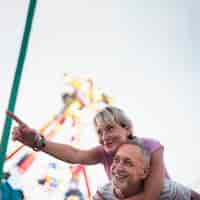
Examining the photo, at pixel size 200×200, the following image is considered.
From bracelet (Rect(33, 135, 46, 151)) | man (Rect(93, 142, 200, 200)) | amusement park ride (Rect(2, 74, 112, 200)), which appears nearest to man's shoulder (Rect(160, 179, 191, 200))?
man (Rect(93, 142, 200, 200))

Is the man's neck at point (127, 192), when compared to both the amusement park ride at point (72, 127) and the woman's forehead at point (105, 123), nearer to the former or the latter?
the woman's forehead at point (105, 123)

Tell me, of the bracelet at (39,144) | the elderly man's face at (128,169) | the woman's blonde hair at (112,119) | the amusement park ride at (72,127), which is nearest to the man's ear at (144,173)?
the elderly man's face at (128,169)

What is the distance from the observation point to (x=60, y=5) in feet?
5.25

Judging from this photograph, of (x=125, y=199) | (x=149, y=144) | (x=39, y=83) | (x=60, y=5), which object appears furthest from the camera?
(x=60, y=5)

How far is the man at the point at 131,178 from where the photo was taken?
67cm

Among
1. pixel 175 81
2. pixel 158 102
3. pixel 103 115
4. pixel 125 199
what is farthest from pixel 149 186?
pixel 175 81

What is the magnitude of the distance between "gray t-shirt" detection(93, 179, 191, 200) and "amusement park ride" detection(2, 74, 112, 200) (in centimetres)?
66

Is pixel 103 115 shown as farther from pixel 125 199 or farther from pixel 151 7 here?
pixel 151 7

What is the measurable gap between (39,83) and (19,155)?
0.99 ft

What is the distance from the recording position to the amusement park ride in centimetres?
133

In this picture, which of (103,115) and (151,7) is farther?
(151,7)

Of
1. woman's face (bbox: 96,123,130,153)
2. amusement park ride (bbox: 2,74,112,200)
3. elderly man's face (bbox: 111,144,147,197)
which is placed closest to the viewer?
elderly man's face (bbox: 111,144,147,197)

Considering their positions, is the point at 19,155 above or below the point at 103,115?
below

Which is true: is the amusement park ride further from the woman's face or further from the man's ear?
the man's ear
